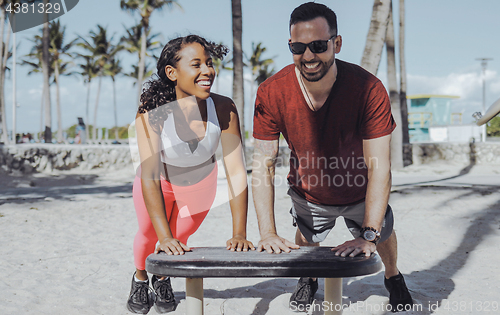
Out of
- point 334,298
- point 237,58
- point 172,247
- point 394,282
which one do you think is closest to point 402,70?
point 237,58

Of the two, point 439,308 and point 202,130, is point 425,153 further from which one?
point 202,130

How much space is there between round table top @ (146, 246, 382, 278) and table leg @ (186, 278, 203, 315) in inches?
8.6

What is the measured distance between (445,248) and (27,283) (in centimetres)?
438

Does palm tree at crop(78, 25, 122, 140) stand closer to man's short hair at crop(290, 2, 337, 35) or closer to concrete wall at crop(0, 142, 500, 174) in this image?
concrete wall at crop(0, 142, 500, 174)

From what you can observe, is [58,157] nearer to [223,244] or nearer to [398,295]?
[223,244]

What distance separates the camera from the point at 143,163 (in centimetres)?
231

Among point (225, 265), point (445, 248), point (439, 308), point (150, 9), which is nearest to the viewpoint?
point (225, 265)

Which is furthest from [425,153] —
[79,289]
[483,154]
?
[79,289]

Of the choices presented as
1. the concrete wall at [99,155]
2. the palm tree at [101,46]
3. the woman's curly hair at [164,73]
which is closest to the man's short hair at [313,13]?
the woman's curly hair at [164,73]

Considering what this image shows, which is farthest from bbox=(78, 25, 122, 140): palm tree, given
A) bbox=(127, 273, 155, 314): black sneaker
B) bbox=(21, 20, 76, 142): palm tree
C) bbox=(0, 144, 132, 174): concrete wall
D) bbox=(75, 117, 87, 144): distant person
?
bbox=(127, 273, 155, 314): black sneaker

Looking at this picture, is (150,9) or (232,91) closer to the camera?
(232,91)

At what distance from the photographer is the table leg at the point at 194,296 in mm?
2070

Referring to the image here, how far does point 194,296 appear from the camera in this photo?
2.08 m

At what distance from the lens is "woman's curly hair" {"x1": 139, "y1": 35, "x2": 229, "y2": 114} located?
2.29m
